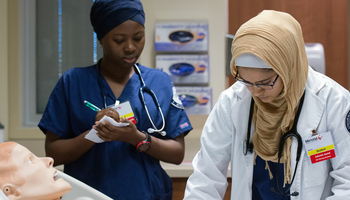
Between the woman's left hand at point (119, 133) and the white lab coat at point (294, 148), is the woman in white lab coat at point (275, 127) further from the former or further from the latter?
the woman's left hand at point (119, 133)

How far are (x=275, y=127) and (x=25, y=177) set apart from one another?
2.72 feet

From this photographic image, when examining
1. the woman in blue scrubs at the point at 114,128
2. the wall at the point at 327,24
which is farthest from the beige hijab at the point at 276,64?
the wall at the point at 327,24

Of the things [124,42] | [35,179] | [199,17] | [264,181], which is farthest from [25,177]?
[199,17]

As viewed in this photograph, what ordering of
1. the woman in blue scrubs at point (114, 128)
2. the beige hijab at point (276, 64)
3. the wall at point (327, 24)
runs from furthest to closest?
the wall at point (327, 24)
the woman in blue scrubs at point (114, 128)
the beige hijab at point (276, 64)

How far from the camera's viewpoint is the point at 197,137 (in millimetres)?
2342

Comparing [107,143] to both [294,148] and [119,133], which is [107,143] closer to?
[119,133]

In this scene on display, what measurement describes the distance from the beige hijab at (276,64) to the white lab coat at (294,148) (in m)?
0.05

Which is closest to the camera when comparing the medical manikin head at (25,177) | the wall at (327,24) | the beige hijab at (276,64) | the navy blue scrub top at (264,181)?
the medical manikin head at (25,177)

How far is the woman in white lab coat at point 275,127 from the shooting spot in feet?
3.41

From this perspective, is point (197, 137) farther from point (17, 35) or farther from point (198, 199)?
point (17, 35)

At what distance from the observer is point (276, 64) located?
3.34 ft

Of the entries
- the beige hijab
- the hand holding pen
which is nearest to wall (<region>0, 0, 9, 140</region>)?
the hand holding pen

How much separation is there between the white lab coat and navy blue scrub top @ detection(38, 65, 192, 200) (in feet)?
0.64

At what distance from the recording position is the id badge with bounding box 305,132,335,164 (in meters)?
1.07
